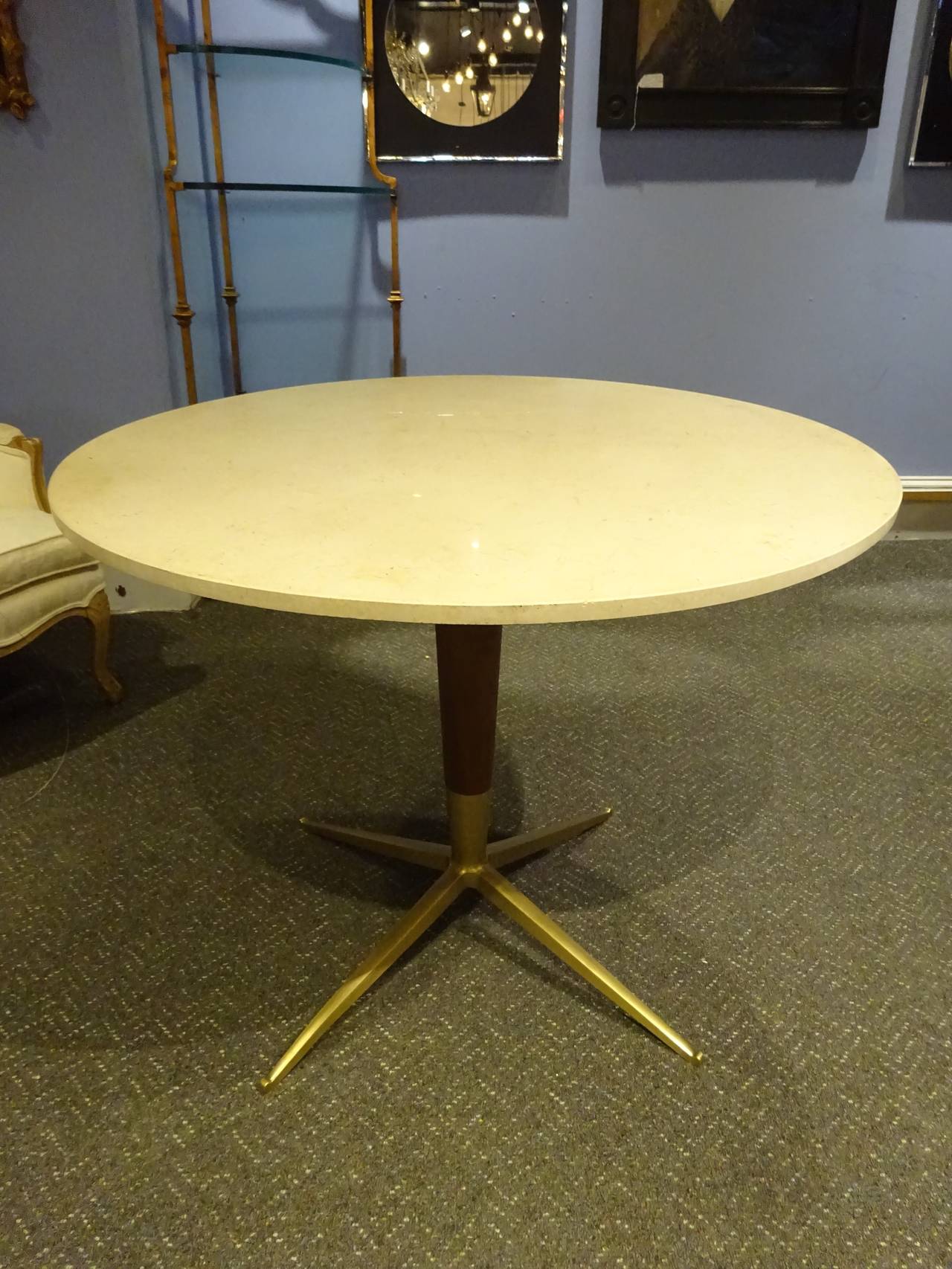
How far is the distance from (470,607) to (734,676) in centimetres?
153

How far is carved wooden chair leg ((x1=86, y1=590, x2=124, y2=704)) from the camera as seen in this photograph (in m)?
1.94

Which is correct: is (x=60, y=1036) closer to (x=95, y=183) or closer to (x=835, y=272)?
(x=95, y=183)

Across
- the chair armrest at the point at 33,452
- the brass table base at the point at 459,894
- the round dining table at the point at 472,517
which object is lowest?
the brass table base at the point at 459,894

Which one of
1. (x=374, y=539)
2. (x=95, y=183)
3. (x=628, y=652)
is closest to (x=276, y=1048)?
(x=374, y=539)

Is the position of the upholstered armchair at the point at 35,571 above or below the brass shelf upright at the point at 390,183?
below

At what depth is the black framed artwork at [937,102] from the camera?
90.7 inches

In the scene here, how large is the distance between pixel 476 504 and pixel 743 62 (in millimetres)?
1968

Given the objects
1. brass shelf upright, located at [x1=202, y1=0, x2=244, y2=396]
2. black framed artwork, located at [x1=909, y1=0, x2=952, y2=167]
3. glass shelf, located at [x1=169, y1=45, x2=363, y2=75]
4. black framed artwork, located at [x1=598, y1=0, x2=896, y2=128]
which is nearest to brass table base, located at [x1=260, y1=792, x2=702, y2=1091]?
brass shelf upright, located at [x1=202, y1=0, x2=244, y2=396]

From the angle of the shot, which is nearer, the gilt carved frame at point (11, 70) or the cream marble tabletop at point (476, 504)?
the cream marble tabletop at point (476, 504)

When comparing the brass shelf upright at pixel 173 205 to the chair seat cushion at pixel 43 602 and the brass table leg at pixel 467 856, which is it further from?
the brass table leg at pixel 467 856

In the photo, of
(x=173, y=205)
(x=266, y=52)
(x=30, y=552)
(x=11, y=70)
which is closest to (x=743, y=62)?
(x=266, y=52)

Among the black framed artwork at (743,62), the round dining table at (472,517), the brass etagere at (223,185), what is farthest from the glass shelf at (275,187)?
the round dining table at (472,517)

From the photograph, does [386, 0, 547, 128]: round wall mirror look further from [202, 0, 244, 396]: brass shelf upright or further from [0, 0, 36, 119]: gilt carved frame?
[0, 0, 36, 119]: gilt carved frame

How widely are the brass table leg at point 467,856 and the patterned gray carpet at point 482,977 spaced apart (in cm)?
4
